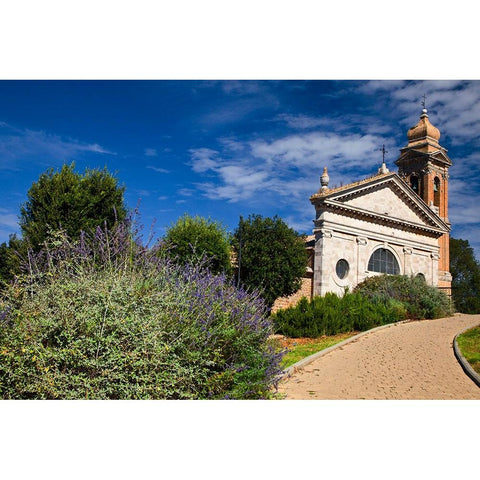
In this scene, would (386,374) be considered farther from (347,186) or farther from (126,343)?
(347,186)

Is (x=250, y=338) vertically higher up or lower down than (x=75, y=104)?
lower down

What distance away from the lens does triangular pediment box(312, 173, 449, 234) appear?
18.3m

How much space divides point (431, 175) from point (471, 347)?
44.9 feet

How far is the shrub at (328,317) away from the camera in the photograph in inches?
470

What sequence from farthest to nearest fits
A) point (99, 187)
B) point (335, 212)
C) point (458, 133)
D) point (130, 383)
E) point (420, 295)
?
point (335, 212) → point (420, 295) → point (99, 187) → point (458, 133) → point (130, 383)

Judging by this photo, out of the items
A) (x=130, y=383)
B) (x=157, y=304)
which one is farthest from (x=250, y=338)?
(x=130, y=383)

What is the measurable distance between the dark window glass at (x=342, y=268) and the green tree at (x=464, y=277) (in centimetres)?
450

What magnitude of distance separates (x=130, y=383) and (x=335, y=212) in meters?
14.5

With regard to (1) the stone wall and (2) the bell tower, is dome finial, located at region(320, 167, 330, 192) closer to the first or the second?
(1) the stone wall

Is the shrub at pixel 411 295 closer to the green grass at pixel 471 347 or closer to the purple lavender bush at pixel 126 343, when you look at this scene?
the green grass at pixel 471 347

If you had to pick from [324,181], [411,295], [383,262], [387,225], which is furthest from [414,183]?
[411,295]

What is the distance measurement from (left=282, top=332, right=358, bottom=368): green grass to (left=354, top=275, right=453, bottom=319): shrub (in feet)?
14.6
